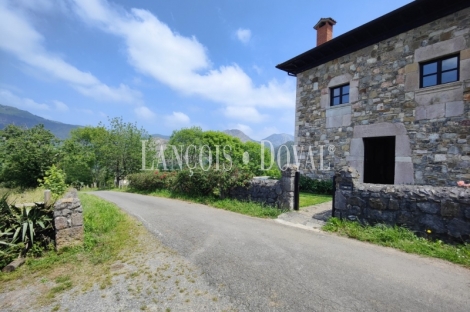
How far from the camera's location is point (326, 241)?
4.57m

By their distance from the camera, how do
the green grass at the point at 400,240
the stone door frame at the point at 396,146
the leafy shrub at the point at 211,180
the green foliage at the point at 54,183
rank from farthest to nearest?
the green foliage at the point at 54,183 < the leafy shrub at the point at 211,180 < the stone door frame at the point at 396,146 < the green grass at the point at 400,240

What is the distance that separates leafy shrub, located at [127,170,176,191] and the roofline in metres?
9.09

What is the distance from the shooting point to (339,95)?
1023 cm

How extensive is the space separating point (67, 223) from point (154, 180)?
10.2 m

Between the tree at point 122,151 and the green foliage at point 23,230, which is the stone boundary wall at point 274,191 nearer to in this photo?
the green foliage at point 23,230

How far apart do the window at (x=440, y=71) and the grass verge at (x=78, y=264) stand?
10.2 meters

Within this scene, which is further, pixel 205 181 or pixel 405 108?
pixel 205 181

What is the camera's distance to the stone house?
22.9 feet

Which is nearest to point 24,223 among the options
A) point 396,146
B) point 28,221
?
point 28,221

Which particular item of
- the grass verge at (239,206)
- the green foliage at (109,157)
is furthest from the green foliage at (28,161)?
the grass verge at (239,206)

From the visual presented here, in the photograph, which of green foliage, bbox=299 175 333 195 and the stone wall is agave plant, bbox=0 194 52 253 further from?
the stone wall

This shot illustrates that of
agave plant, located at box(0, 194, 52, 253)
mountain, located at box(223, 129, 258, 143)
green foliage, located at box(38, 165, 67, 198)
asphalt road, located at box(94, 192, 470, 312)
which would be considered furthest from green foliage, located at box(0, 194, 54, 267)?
mountain, located at box(223, 129, 258, 143)

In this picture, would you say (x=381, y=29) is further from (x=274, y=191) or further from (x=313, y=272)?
(x=313, y=272)

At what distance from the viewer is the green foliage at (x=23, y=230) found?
12.8 feet
